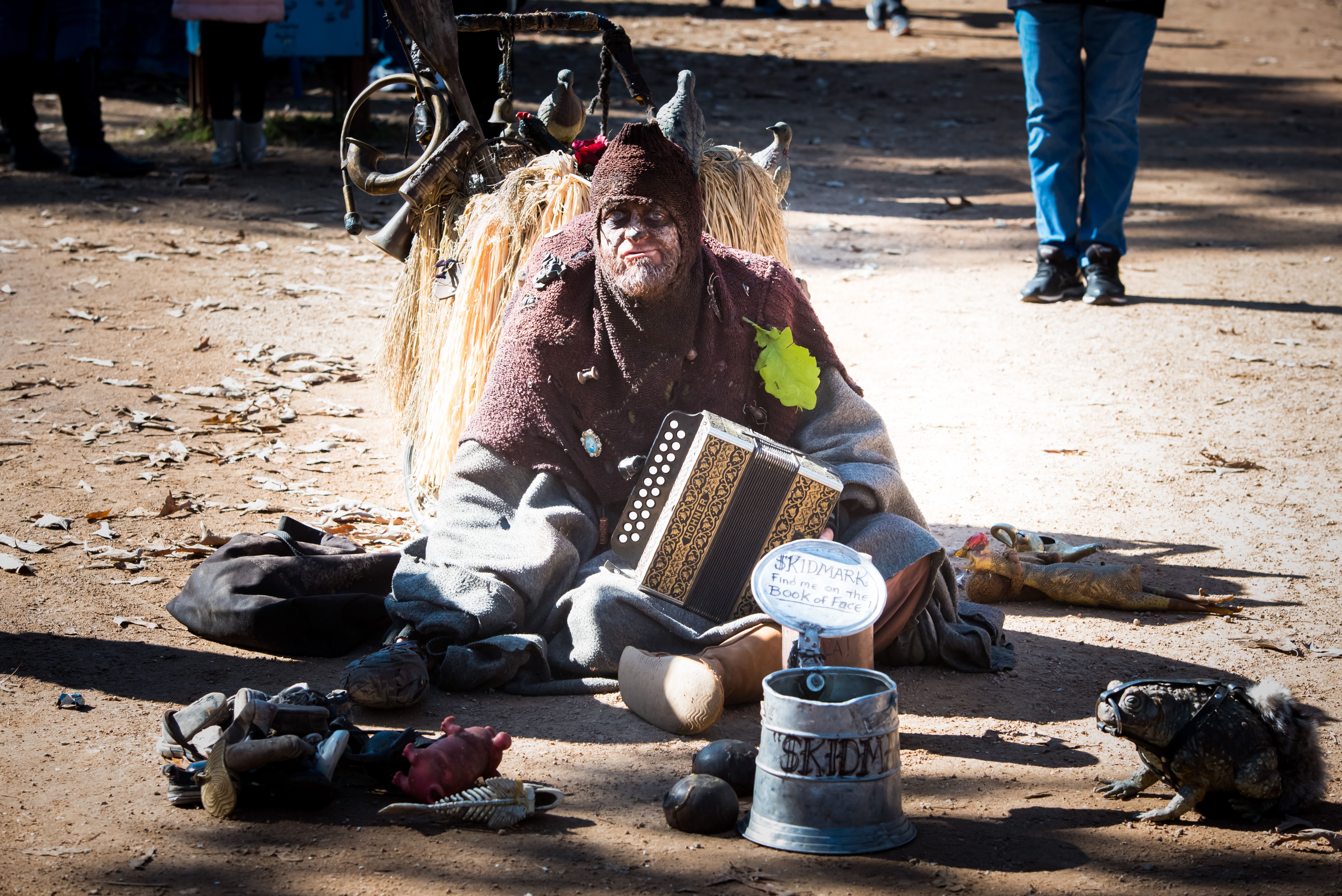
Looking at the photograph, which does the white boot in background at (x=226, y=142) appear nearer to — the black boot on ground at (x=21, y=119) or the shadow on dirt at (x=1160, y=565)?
the black boot on ground at (x=21, y=119)

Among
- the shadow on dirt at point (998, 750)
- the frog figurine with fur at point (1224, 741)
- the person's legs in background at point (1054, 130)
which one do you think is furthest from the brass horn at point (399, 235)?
the person's legs in background at point (1054, 130)

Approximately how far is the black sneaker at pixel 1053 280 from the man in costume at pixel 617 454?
12.3ft

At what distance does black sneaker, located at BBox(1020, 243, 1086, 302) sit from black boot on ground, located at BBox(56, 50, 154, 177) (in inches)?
259

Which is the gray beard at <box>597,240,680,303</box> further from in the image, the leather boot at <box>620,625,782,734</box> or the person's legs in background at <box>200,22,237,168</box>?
the person's legs in background at <box>200,22,237,168</box>

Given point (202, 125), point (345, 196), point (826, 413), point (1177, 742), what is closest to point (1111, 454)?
point (826, 413)

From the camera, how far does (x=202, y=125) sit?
1108 cm

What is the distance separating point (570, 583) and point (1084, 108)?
15.5 feet

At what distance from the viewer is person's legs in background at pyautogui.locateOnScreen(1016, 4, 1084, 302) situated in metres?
6.75

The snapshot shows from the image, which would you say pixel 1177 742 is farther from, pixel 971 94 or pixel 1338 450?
pixel 971 94

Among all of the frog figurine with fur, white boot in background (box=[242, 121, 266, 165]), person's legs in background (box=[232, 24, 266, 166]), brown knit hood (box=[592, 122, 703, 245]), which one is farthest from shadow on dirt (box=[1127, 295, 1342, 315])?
white boot in background (box=[242, 121, 266, 165])

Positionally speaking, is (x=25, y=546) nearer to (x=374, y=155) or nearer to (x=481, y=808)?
(x=374, y=155)

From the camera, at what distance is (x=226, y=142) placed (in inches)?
391

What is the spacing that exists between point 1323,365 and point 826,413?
3.66m

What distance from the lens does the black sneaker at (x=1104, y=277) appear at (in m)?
7.20
